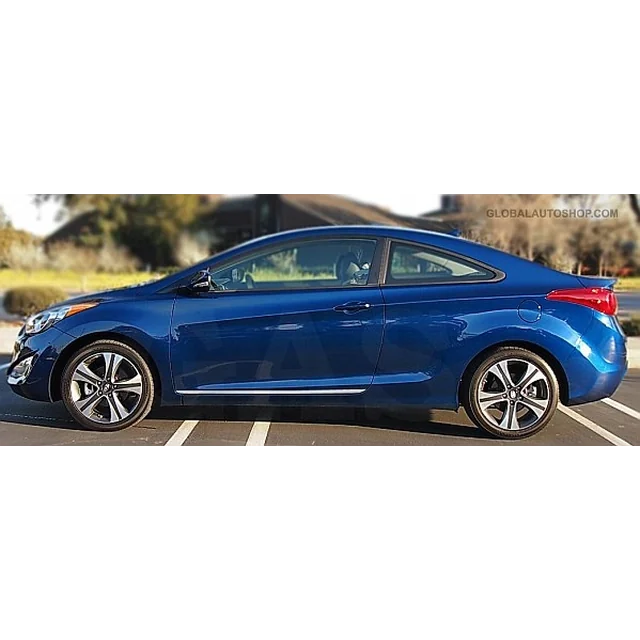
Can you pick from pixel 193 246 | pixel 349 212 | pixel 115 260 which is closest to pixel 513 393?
pixel 349 212

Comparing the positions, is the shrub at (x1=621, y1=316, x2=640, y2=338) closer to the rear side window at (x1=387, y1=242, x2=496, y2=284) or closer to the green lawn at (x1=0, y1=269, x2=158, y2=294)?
the rear side window at (x1=387, y1=242, x2=496, y2=284)

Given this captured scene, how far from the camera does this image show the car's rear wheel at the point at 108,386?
433cm

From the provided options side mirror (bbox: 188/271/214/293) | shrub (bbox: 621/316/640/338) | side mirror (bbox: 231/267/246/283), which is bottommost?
shrub (bbox: 621/316/640/338)

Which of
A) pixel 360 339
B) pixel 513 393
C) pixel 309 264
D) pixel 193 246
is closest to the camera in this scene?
pixel 360 339

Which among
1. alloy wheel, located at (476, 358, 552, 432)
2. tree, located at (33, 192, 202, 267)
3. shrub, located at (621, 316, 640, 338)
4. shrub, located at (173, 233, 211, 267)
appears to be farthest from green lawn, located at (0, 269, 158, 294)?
shrub, located at (621, 316, 640, 338)

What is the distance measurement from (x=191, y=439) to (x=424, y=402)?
5.38 feet

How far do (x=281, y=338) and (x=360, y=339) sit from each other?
0.53m

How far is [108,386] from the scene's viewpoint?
439 cm

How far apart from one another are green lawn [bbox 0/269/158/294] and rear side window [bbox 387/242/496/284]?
4538 mm

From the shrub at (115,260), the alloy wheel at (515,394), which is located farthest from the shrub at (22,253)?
the alloy wheel at (515,394)

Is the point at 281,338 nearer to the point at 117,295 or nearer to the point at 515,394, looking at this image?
the point at 117,295

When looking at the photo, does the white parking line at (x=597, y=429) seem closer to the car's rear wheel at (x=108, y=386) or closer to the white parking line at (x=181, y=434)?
the white parking line at (x=181, y=434)

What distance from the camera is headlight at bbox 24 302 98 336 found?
4.38m
